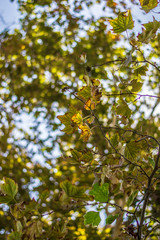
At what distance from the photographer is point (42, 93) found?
362 centimetres

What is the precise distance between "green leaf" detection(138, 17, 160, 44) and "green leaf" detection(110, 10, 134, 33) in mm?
58

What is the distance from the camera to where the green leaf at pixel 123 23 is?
0.86 m

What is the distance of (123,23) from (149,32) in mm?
109

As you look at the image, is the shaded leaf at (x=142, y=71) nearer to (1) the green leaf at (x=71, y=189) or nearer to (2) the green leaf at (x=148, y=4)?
(2) the green leaf at (x=148, y=4)

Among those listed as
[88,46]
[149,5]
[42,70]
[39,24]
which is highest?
[39,24]

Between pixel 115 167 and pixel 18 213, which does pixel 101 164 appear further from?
pixel 18 213

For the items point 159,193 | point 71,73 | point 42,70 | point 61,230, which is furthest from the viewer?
point 42,70

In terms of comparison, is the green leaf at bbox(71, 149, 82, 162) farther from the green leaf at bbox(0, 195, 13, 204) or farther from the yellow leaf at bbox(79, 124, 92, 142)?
the green leaf at bbox(0, 195, 13, 204)

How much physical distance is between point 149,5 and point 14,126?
125 inches

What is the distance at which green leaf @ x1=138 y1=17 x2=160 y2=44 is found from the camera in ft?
2.87

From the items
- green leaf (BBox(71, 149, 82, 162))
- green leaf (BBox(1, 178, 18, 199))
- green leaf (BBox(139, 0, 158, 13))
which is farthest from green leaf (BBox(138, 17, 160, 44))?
green leaf (BBox(1, 178, 18, 199))

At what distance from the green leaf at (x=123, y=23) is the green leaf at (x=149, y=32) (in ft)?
0.19

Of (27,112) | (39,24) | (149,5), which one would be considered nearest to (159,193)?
(149,5)

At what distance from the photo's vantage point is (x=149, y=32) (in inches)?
35.1
